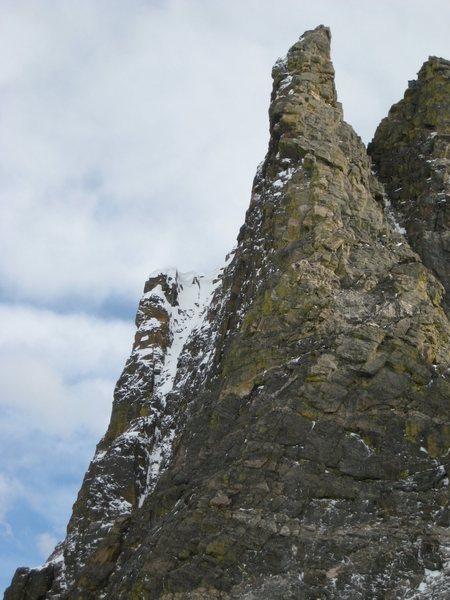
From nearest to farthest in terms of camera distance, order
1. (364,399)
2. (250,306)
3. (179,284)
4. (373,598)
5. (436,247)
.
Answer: (373,598) < (364,399) < (250,306) < (436,247) < (179,284)

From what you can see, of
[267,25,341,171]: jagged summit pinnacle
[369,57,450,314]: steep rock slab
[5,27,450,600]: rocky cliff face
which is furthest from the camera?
[267,25,341,171]: jagged summit pinnacle

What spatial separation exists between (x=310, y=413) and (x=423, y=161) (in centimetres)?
1889

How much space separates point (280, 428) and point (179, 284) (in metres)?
43.5

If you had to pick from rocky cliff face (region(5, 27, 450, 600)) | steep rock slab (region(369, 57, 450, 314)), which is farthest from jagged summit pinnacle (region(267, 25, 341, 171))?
steep rock slab (region(369, 57, 450, 314))

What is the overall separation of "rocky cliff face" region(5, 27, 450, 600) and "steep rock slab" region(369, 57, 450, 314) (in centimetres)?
37

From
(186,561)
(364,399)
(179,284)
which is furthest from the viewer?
(179,284)

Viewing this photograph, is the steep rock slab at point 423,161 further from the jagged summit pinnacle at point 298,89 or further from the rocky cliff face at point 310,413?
the jagged summit pinnacle at point 298,89

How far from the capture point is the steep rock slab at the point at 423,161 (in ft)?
138

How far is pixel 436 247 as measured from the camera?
41.7 m

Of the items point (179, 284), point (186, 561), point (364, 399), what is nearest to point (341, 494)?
point (364, 399)

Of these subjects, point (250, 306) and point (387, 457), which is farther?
point (250, 306)

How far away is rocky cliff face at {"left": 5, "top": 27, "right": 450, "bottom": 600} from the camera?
94.2ft

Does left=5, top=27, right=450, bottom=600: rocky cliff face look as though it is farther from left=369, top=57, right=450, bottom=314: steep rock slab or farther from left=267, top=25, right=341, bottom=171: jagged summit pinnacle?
left=369, top=57, right=450, bottom=314: steep rock slab

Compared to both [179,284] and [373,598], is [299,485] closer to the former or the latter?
[373,598]
